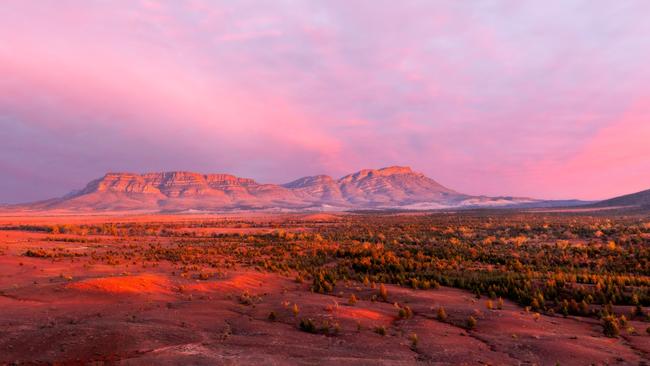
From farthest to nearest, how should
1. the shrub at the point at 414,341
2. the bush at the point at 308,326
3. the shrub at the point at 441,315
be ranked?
the shrub at the point at 441,315, the bush at the point at 308,326, the shrub at the point at 414,341

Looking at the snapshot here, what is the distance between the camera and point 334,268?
93.0ft

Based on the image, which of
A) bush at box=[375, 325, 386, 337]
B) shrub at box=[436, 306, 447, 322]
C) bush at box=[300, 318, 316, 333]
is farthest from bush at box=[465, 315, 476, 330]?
bush at box=[300, 318, 316, 333]

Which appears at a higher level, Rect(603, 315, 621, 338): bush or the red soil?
the red soil

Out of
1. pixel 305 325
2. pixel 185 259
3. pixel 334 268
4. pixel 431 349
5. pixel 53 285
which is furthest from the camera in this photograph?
pixel 185 259

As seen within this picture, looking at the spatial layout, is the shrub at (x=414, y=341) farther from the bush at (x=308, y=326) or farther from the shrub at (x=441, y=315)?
the shrub at (x=441, y=315)

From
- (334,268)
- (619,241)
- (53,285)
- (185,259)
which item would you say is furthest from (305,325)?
(619,241)

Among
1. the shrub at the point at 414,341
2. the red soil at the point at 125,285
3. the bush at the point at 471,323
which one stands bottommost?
the bush at the point at 471,323

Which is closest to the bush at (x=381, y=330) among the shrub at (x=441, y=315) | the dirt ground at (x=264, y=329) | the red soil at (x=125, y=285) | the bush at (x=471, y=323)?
the dirt ground at (x=264, y=329)

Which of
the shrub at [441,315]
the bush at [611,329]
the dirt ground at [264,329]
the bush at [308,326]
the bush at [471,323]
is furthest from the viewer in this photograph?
the shrub at [441,315]

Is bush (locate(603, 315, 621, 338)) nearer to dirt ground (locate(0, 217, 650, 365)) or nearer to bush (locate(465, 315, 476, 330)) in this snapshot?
dirt ground (locate(0, 217, 650, 365))

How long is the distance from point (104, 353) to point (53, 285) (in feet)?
35.6

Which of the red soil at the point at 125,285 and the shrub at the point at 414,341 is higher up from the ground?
the red soil at the point at 125,285

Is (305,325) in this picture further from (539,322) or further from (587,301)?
(587,301)

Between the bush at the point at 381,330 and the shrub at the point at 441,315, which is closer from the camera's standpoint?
the bush at the point at 381,330
